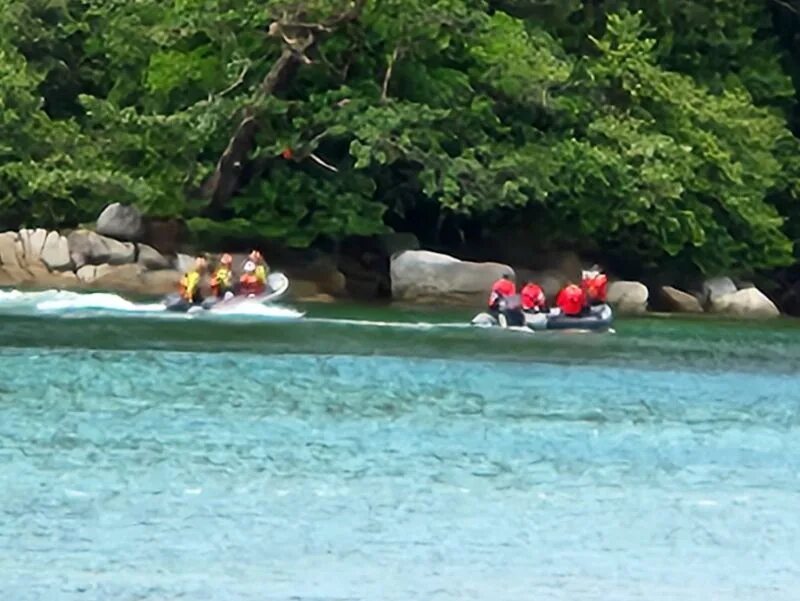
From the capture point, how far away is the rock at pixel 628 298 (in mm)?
39688

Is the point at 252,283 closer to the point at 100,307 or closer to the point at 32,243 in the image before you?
the point at 100,307

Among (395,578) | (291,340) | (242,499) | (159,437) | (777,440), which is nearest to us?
(395,578)

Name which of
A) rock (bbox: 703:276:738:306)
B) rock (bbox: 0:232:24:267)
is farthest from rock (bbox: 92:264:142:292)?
rock (bbox: 703:276:738:306)

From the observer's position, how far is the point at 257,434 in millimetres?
20906

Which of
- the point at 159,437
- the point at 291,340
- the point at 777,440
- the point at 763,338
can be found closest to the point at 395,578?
the point at 159,437

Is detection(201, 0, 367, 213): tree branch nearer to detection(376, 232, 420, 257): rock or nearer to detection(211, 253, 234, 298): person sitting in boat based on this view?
detection(376, 232, 420, 257): rock

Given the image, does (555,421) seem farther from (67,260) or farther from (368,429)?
(67,260)

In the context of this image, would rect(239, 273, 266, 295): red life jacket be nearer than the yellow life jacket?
No

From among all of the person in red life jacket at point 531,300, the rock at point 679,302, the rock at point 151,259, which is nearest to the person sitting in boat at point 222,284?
the rock at point 151,259

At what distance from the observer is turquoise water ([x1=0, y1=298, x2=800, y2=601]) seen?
1482cm

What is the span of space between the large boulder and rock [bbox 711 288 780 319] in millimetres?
4729

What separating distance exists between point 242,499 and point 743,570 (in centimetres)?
421

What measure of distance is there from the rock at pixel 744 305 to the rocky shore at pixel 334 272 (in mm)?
19

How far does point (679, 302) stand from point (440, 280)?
5067 mm
